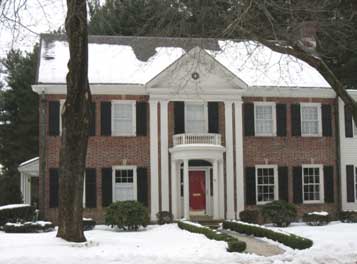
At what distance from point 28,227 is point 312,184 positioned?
13174 millimetres

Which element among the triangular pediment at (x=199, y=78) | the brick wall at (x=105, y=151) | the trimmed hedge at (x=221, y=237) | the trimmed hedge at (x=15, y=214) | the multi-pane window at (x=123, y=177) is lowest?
the trimmed hedge at (x=221, y=237)

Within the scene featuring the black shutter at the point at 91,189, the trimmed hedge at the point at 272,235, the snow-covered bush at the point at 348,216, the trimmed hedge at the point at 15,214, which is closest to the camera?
the trimmed hedge at the point at 272,235

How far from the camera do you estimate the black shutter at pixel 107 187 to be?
26438mm

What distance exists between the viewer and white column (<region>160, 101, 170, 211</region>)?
26.9 meters

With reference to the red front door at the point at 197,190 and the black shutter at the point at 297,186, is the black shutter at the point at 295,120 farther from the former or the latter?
the red front door at the point at 197,190

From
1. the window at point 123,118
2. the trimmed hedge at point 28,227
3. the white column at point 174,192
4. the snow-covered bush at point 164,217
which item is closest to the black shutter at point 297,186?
the white column at point 174,192

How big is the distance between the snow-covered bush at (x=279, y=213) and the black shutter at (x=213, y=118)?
13.6ft

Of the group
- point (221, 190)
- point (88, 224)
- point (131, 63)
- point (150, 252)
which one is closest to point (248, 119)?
point (221, 190)

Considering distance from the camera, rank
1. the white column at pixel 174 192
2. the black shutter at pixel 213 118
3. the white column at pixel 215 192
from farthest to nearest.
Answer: the black shutter at pixel 213 118, the white column at pixel 215 192, the white column at pixel 174 192

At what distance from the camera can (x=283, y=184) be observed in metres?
28.2

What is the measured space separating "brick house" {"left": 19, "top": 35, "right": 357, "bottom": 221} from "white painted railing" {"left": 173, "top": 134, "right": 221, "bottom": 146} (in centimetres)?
4

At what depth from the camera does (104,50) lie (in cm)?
2959

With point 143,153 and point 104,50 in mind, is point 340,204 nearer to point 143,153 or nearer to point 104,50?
point 143,153

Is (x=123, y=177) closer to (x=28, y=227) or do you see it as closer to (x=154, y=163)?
(x=154, y=163)
